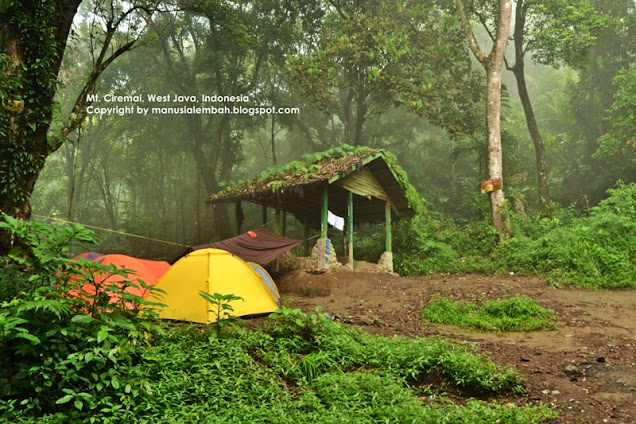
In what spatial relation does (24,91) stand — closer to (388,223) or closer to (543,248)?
(388,223)

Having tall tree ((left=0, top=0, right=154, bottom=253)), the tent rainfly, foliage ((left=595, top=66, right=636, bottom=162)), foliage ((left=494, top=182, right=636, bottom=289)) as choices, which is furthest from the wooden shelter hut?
foliage ((left=595, top=66, right=636, bottom=162))

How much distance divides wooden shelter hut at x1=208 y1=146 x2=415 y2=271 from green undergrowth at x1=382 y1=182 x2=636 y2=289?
1240 mm

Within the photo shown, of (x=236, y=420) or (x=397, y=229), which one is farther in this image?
(x=397, y=229)

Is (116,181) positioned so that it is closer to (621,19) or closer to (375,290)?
(375,290)

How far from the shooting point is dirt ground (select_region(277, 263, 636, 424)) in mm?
4009

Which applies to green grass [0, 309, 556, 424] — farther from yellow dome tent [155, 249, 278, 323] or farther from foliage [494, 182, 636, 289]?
foliage [494, 182, 636, 289]

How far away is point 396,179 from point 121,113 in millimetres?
20725

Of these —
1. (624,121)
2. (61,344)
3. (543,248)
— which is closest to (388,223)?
(543,248)

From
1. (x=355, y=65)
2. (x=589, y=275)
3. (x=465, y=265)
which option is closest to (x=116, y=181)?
(x=355, y=65)

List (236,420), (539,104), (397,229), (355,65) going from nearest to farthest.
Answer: (236,420) → (397,229) → (355,65) → (539,104)

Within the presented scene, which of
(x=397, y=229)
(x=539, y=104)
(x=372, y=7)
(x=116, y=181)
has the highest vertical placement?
(x=372, y=7)

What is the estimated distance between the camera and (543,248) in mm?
11211

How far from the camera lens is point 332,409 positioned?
11.9 ft

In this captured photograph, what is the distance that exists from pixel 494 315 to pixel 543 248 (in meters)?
4.71
